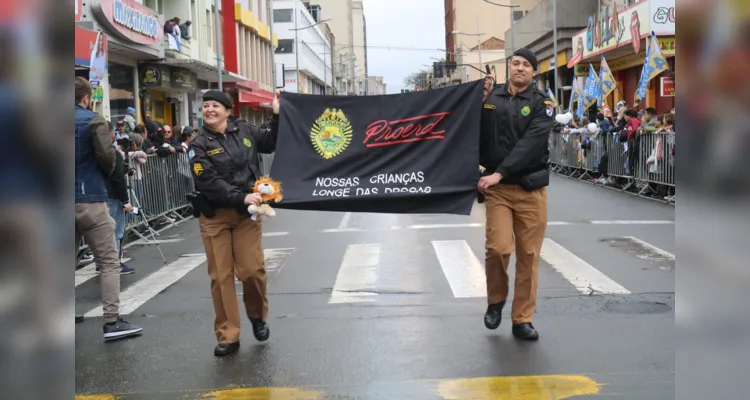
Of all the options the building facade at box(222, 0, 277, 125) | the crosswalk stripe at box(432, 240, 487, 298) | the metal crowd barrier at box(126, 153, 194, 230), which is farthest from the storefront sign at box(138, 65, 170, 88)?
the crosswalk stripe at box(432, 240, 487, 298)

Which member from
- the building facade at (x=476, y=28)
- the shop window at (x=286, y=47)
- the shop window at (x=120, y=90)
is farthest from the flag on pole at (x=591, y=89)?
the building facade at (x=476, y=28)

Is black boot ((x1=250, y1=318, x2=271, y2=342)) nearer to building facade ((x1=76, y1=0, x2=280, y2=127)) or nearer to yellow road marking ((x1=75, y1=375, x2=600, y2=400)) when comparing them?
yellow road marking ((x1=75, y1=375, x2=600, y2=400))

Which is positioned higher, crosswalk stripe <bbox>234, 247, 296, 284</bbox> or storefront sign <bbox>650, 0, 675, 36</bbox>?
storefront sign <bbox>650, 0, 675, 36</bbox>

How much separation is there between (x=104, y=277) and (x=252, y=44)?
46357mm

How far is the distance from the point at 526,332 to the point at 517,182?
3.66 feet

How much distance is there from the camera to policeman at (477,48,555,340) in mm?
5570

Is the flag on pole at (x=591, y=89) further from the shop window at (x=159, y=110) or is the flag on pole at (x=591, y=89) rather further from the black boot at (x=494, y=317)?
the black boot at (x=494, y=317)

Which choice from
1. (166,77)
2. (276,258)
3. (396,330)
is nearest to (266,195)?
(396,330)

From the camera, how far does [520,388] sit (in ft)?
15.2

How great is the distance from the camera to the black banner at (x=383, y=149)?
5.78 meters

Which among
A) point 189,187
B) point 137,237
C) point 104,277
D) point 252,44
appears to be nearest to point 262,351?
point 104,277

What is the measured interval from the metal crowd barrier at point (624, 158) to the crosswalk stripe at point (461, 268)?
6423mm

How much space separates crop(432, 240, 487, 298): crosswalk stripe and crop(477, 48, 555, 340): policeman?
160cm

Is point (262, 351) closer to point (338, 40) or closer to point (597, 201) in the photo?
point (597, 201)
